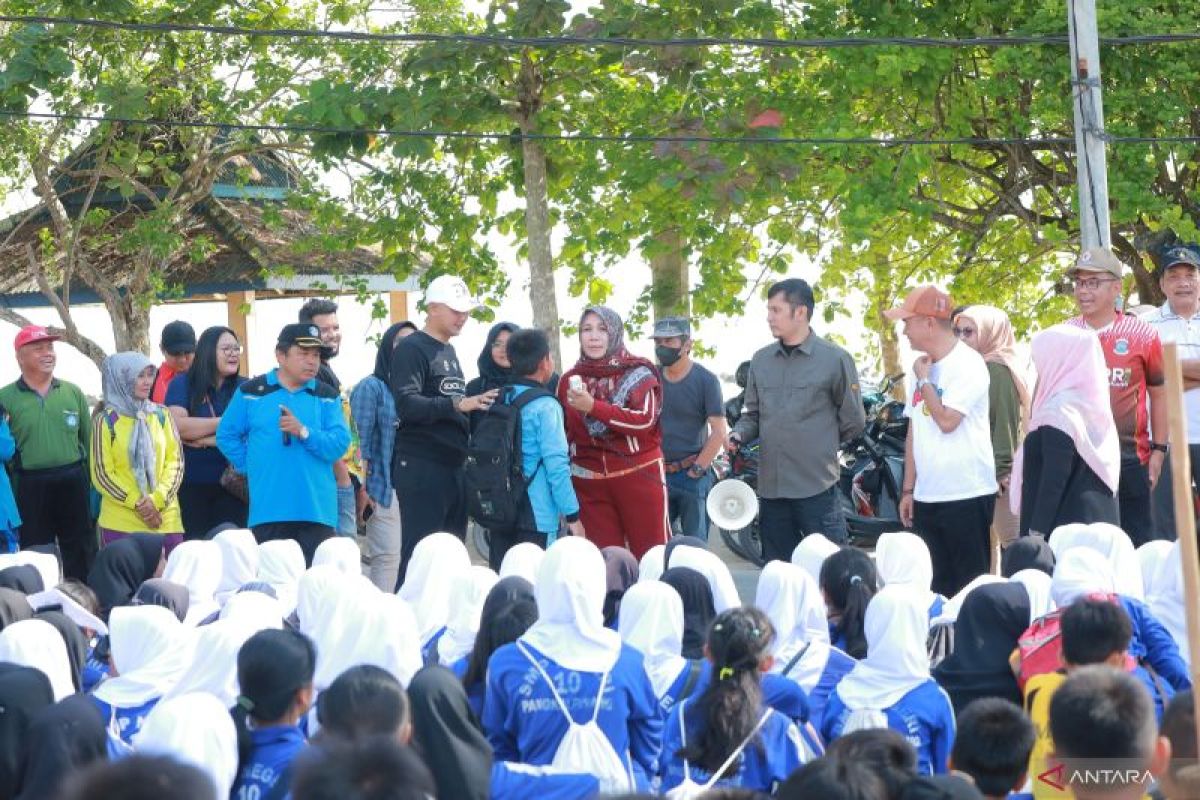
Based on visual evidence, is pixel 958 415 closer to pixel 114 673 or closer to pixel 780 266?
pixel 114 673

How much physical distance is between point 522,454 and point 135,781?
17.3ft

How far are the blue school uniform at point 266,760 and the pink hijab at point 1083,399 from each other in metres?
4.35

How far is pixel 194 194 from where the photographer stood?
1755 cm

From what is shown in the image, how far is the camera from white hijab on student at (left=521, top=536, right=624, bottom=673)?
5.11 metres

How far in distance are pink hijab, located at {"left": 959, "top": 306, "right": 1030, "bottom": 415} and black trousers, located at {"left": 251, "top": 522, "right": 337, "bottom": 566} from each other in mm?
3630

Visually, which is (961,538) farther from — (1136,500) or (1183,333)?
(1183,333)

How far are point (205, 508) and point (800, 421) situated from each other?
328 centimetres

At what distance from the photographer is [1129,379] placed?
8.15 meters

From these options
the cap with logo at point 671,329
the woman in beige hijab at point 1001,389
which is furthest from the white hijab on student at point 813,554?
the cap with logo at point 671,329

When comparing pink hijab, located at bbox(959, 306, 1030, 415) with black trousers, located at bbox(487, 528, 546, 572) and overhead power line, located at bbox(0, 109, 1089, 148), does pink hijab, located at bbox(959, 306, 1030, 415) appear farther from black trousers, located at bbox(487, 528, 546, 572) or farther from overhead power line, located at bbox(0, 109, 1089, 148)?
overhead power line, located at bbox(0, 109, 1089, 148)

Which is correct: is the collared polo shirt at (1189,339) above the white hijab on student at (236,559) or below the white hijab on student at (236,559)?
above

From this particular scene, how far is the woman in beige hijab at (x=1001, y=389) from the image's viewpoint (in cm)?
909

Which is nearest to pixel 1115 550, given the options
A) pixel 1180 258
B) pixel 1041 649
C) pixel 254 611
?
pixel 1041 649

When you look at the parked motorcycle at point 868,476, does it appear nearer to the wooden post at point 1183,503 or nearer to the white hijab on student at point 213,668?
the white hijab on student at point 213,668
